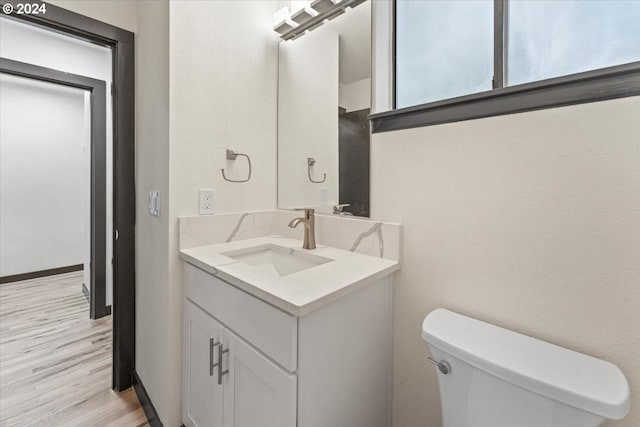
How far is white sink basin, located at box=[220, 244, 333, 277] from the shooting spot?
128 cm

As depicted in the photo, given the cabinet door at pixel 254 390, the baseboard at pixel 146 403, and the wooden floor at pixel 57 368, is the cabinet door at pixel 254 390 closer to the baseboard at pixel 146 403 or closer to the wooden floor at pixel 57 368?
the baseboard at pixel 146 403

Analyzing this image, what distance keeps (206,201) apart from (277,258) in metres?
0.44

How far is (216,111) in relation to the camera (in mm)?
1376

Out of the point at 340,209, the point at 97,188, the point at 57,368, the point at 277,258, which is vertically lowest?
the point at 57,368

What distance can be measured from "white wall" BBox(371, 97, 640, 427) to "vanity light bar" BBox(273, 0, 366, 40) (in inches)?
26.8

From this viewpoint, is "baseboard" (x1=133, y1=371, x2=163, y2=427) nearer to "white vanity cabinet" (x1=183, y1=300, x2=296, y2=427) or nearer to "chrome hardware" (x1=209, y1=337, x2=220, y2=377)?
"white vanity cabinet" (x1=183, y1=300, x2=296, y2=427)

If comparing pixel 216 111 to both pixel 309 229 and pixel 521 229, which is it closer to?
pixel 309 229

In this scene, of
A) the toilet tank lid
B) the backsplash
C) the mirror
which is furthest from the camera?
the mirror

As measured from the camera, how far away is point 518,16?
1013 millimetres

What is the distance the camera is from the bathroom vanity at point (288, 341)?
0.78 meters

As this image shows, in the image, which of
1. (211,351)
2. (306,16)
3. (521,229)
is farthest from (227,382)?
(306,16)

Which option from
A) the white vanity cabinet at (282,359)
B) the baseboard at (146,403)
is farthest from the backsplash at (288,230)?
the baseboard at (146,403)

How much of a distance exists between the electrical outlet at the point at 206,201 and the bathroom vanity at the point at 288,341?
184mm

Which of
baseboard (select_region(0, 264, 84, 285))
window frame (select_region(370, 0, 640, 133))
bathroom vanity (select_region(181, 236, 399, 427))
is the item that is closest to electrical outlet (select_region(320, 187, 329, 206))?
bathroom vanity (select_region(181, 236, 399, 427))
